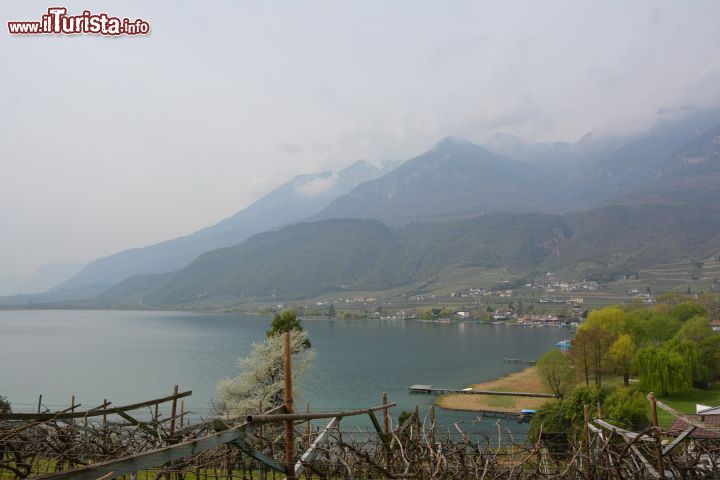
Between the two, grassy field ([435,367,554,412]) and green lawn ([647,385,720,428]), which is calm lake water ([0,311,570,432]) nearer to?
grassy field ([435,367,554,412])

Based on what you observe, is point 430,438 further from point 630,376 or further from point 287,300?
point 287,300

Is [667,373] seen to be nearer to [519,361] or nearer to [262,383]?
[519,361]

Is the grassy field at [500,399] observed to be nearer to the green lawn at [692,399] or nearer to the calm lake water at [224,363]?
the calm lake water at [224,363]

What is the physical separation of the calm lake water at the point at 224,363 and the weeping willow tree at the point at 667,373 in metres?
11.7

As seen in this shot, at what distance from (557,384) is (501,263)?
16118cm

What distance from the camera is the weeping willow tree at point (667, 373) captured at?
1176 inches

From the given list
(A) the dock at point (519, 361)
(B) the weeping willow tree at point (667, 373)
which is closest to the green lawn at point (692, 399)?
(B) the weeping willow tree at point (667, 373)

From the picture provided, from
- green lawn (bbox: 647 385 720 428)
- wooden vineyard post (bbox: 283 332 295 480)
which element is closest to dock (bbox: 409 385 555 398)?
green lawn (bbox: 647 385 720 428)

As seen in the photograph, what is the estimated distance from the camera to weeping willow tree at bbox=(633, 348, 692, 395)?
1176 inches

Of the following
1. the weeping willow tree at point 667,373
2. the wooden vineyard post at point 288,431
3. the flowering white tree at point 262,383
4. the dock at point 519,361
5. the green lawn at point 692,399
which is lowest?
the dock at point 519,361

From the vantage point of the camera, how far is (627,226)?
637 feet

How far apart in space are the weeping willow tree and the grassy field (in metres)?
6.25

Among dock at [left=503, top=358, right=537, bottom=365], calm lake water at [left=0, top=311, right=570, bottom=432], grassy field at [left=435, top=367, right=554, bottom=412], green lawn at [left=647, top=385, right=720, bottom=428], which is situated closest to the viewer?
green lawn at [left=647, top=385, right=720, bottom=428]

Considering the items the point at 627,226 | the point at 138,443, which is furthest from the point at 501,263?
the point at 138,443
